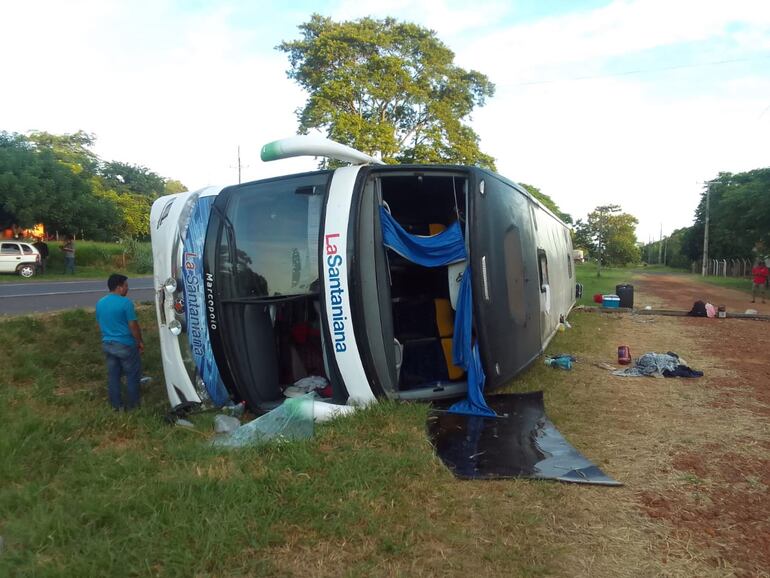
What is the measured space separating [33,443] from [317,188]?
3.15m

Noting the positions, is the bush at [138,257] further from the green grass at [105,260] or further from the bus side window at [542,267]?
the bus side window at [542,267]

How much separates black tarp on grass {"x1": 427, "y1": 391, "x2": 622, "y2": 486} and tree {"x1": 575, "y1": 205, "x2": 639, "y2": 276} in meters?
41.5

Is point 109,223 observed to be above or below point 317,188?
above

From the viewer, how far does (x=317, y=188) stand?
5.46m

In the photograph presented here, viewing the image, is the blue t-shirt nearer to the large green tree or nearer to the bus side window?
the bus side window

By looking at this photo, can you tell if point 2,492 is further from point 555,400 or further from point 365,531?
point 555,400

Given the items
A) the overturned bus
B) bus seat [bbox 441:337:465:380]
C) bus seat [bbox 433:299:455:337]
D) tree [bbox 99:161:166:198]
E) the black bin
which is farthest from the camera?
tree [bbox 99:161:166:198]

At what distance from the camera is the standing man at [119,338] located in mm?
5734

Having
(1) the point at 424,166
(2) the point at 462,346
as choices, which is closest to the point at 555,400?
(2) the point at 462,346

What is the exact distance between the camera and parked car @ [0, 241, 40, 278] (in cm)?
2341

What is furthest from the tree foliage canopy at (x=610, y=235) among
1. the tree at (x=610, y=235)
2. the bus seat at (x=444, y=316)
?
the bus seat at (x=444, y=316)

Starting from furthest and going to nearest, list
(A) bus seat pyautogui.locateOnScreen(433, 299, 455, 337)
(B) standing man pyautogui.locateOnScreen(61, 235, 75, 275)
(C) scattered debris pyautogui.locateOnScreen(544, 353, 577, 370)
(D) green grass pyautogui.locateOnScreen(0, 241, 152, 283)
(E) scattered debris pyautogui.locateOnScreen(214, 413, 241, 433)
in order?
(D) green grass pyautogui.locateOnScreen(0, 241, 152, 283) → (B) standing man pyautogui.locateOnScreen(61, 235, 75, 275) → (C) scattered debris pyautogui.locateOnScreen(544, 353, 577, 370) → (A) bus seat pyautogui.locateOnScreen(433, 299, 455, 337) → (E) scattered debris pyautogui.locateOnScreen(214, 413, 241, 433)

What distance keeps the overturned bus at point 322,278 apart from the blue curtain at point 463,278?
0.04 feet

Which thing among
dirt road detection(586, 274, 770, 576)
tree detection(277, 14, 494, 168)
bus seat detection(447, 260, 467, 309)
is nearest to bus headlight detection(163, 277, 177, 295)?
bus seat detection(447, 260, 467, 309)
